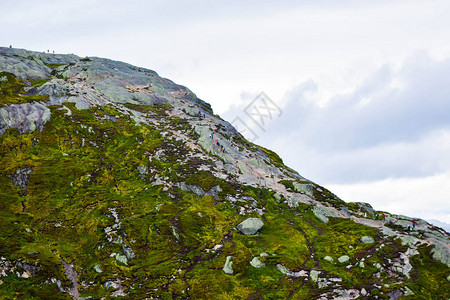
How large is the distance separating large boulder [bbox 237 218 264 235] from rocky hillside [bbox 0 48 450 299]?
1.26ft

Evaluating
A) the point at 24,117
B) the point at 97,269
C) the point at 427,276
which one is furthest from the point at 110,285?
the point at 24,117

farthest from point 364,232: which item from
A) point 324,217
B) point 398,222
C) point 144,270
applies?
point 144,270

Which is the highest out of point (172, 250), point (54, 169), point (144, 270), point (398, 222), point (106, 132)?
point (106, 132)

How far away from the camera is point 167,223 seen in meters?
82.5

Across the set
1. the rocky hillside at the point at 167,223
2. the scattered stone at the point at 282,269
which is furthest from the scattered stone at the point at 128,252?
the scattered stone at the point at 282,269

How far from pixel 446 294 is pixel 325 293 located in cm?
2740

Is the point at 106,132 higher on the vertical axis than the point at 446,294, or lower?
higher

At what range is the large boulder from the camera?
8512cm

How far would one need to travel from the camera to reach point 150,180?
10319 cm

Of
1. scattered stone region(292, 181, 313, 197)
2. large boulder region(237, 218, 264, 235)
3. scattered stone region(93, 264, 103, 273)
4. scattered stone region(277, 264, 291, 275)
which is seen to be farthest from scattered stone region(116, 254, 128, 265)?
scattered stone region(292, 181, 313, 197)

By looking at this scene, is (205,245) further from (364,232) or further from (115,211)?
(364,232)

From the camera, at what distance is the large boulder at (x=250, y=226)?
85.1m

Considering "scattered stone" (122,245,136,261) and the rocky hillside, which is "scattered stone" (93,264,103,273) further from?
"scattered stone" (122,245,136,261)

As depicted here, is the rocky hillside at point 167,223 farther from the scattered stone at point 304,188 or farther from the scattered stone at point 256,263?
the scattered stone at point 304,188
